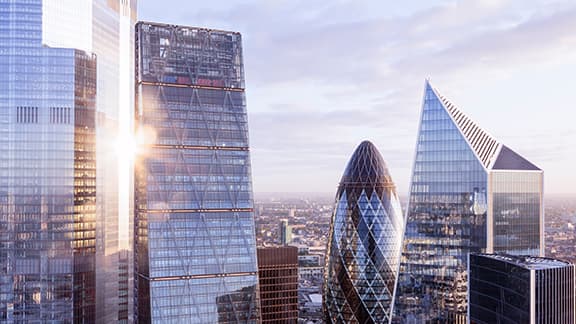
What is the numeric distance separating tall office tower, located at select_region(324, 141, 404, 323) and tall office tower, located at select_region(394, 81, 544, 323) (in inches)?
1400

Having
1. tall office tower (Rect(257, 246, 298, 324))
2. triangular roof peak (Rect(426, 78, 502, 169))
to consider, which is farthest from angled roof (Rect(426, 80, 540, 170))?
tall office tower (Rect(257, 246, 298, 324))

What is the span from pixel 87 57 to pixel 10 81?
15.9m

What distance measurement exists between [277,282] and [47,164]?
5227 centimetres

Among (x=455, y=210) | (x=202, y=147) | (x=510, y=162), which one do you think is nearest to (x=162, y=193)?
(x=202, y=147)

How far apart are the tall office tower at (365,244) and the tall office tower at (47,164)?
50711 mm

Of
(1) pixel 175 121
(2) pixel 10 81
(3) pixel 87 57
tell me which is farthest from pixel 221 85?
(2) pixel 10 81

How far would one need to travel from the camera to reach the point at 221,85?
408ft

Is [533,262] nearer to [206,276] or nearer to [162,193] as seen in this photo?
[206,276]

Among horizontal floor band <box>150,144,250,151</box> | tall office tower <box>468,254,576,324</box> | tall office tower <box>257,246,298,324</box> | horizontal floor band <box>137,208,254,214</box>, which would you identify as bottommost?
tall office tower <box>257,246,298,324</box>

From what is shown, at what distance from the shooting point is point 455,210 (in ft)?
299

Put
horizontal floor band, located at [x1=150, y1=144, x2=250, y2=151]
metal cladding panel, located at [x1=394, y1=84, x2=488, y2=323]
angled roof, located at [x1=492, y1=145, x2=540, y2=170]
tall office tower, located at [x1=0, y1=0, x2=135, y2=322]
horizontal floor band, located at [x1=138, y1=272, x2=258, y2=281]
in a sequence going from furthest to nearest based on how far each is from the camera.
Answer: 1. tall office tower, located at [x1=0, y1=0, x2=135, y2=322]
2. horizontal floor band, located at [x1=150, y1=144, x2=250, y2=151]
3. horizontal floor band, located at [x1=138, y1=272, x2=258, y2=281]
4. angled roof, located at [x1=492, y1=145, x2=540, y2=170]
5. metal cladding panel, located at [x1=394, y1=84, x2=488, y2=323]

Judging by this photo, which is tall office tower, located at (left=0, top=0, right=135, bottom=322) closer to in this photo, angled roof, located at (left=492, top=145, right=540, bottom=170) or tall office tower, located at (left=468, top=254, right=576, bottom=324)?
angled roof, located at (left=492, top=145, right=540, bottom=170)

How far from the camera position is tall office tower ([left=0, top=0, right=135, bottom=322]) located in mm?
128250

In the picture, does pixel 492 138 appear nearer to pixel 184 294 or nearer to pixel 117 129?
pixel 184 294
